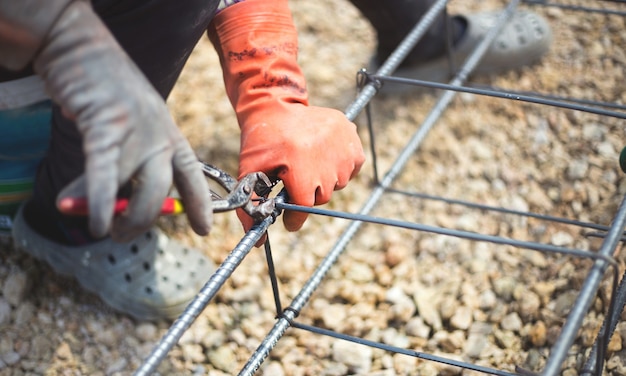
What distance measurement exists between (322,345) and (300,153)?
42 centimetres

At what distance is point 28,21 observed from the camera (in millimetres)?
701

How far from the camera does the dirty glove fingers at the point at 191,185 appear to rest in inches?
30.0

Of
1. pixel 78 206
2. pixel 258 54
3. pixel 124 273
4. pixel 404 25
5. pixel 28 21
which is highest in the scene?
pixel 404 25

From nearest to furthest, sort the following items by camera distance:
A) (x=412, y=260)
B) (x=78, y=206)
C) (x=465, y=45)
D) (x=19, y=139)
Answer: (x=78, y=206), (x=19, y=139), (x=412, y=260), (x=465, y=45)

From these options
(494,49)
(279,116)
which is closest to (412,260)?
(279,116)

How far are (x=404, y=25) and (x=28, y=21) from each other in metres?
1.07

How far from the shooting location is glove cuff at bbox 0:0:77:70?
700 millimetres

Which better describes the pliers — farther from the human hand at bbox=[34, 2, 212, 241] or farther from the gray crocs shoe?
the gray crocs shoe

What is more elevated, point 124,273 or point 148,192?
point 148,192

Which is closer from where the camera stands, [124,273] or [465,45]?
[124,273]

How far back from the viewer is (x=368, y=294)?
1.34 meters

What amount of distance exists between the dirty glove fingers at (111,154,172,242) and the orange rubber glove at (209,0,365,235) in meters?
0.28

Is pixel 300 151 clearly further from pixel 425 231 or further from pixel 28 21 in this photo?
pixel 28 21

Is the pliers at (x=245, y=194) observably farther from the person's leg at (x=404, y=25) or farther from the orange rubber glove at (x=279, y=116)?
the person's leg at (x=404, y=25)
